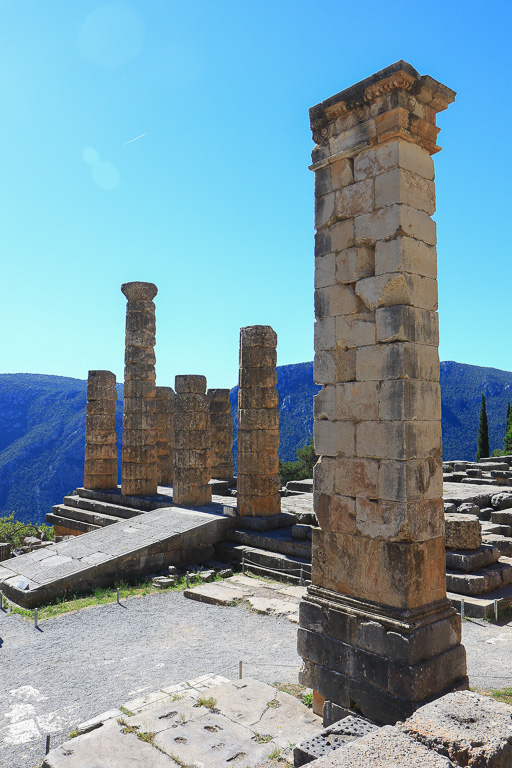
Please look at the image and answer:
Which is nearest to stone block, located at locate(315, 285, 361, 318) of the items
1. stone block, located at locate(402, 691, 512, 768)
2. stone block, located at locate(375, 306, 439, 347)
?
stone block, located at locate(375, 306, 439, 347)

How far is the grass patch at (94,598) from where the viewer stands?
33.8ft

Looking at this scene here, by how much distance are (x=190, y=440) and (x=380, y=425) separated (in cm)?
1052

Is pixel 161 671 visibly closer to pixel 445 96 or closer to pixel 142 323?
pixel 445 96

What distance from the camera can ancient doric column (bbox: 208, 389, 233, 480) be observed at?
22250 mm

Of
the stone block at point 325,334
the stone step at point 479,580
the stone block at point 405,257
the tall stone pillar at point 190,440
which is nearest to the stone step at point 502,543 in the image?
the stone step at point 479,580

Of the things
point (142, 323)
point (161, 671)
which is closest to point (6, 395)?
point (142, 323)

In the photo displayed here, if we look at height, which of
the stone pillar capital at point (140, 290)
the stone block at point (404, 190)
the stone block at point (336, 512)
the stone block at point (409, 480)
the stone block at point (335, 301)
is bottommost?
the stone block at point (336, 512)

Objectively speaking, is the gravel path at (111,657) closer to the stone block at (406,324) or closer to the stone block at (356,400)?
the stone block at (356,400)

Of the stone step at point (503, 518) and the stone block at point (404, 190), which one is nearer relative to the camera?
the stone block at point (404, 190)

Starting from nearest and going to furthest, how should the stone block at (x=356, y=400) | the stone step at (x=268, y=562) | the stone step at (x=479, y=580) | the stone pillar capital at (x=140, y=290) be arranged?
1. the stone block at (x=356, y=400)
2. the stone step at (x=479, y=580)
3. the stone step at (x=268, y=562)
4. the stone pillar capital at (x=140, y=290)

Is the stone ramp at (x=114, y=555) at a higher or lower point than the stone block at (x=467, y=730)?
lower

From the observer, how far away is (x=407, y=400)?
19.1ft

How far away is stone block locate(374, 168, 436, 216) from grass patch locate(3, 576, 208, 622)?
8617mm

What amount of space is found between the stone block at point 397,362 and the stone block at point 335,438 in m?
0.59
